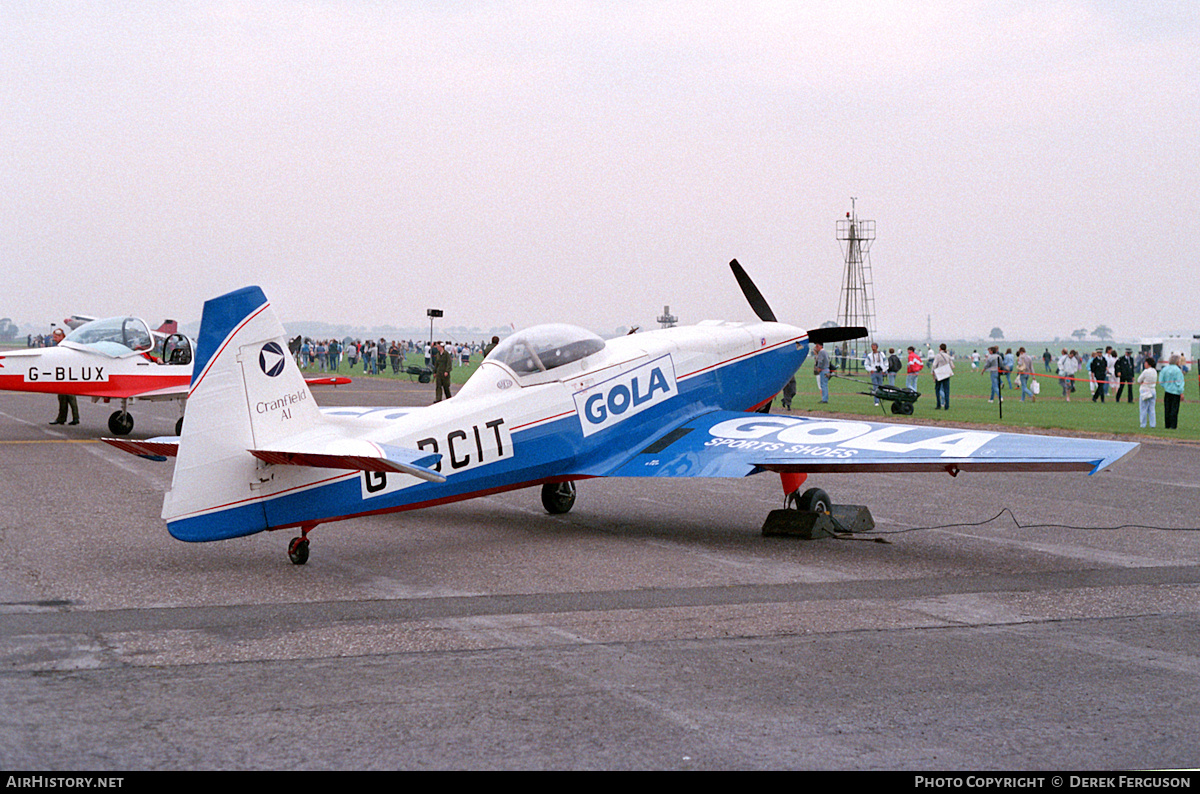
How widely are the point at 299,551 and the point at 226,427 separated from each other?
1.24 metres

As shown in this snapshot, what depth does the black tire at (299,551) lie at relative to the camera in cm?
885

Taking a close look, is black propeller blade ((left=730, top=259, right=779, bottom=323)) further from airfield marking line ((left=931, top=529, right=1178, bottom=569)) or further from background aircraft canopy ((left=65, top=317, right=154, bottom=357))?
background aircraft canopy ((left=65, top=317, right=154, bottom=357))

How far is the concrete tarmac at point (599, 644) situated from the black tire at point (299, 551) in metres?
0.10

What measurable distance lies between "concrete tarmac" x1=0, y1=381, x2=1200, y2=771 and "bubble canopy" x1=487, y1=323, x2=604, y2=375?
5.45 feet

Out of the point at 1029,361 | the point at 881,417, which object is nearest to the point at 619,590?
the point at 881,417

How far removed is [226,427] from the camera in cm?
822

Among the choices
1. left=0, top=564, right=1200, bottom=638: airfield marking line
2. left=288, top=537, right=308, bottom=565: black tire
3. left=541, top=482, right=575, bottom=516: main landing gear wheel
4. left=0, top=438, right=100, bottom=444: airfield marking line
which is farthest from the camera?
left=0, top=438, right=100, bottom=444: airfield marking line

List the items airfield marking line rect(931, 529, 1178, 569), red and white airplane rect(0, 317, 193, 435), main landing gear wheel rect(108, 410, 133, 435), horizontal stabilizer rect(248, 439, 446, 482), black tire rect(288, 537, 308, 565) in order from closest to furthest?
horizontal stabilizer rect(248, 439, 446, 482) → black tire rect(288, 537, 308, 565) → airfield marking line rect(931, 529, 1178, 569) → red and white airplane rect(0, 317, 193, 435) → main landing gear wheel rect(108, 410, 133, 435)

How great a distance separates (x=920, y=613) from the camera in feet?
24.8

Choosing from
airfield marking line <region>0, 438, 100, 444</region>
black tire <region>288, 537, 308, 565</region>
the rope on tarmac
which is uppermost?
black tire <region>288, 537, 308, 565</region>

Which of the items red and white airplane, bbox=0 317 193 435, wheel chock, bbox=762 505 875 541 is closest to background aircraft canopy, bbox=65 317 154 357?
red and white airplane, bbox=0 317 193 435

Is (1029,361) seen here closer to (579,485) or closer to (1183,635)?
(579,485)

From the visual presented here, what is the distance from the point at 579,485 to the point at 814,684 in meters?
9.11

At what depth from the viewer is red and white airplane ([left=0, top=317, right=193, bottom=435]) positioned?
2141 cm
